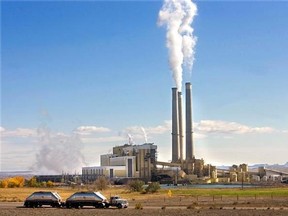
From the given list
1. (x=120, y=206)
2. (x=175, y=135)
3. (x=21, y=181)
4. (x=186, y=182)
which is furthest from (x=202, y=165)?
(x=120, y=206)

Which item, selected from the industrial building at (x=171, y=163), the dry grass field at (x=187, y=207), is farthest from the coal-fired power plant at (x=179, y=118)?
the dry grass field at (x=187, y=207)

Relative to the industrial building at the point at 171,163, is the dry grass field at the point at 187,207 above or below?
below

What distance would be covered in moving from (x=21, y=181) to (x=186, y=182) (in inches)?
2149

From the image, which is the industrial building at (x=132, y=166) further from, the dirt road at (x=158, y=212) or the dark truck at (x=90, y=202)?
the dirt road at (x=158, y=212)

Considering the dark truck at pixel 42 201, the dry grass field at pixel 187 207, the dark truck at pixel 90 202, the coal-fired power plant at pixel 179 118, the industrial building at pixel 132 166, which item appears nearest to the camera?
the dry grass field at pixel 187 207

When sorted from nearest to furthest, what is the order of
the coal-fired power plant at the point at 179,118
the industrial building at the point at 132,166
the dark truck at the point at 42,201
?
1. the dark truck at the point at 42,201
2. the coal-fired power plant at the point at 179,118
3. the industrial building at the point at 132,166

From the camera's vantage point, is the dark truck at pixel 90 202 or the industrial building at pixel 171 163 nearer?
the dark truck at pixel 90 202

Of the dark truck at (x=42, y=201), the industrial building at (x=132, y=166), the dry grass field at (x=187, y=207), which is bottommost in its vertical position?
the dry grass field at (x=187, y=207)

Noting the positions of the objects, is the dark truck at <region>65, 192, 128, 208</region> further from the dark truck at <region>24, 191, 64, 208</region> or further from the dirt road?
the dirt road

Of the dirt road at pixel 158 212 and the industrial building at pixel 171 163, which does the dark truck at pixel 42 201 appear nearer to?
the dirt road at pixel 158 212

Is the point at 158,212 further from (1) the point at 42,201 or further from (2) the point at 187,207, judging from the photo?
(1) the point at 42,201

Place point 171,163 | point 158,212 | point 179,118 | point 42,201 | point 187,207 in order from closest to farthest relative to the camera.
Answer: point 158,212 < point 187,207 < point 42,201 < point 179,118 < point 171,163

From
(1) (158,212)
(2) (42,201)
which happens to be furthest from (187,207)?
(2) (42,201)

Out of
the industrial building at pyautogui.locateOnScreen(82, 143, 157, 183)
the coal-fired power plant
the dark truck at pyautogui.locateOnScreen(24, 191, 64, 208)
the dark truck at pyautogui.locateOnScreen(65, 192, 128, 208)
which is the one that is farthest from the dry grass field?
the industrial building at pyautogui.locateOnScreen(82, 143, 157, 183)
